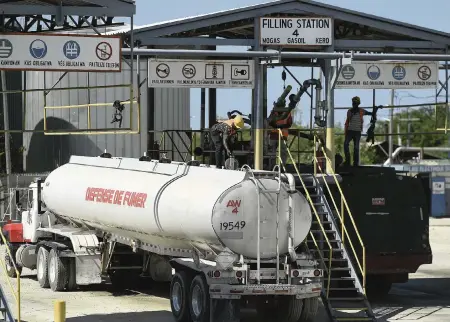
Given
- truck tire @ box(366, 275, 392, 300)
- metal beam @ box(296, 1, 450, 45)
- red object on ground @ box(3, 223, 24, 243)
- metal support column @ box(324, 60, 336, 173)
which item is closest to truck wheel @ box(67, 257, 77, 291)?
red object on ground @ box(3, 223, 24, 243)

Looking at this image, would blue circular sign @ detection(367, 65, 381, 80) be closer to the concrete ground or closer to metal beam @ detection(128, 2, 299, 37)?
metal beam @ detection(128, 2, 299, 37)

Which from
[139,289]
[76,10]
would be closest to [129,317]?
[139,289]

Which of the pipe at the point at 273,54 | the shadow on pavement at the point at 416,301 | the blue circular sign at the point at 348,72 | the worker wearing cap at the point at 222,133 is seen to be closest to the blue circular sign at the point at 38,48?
the pipe at the point at 273,54

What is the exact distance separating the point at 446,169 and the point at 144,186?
140 feet

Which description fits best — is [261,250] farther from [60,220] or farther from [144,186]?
[60,220]

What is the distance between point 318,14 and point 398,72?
9.01 feet

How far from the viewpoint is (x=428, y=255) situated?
23344 mm

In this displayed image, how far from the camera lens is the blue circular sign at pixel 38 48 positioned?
21734mm

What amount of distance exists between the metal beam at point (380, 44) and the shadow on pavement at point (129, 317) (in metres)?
11.4

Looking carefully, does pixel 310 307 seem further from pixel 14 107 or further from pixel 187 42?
pixel 14 107

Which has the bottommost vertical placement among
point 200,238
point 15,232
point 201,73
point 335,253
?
point 15,232

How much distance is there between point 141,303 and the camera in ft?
75.8

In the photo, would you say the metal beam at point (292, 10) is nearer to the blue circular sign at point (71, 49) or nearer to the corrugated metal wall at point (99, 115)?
the blue circular sign at point (71, 49)

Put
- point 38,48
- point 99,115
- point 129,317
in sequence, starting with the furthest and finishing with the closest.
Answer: point 99,115
point 38,48
point 129,317
